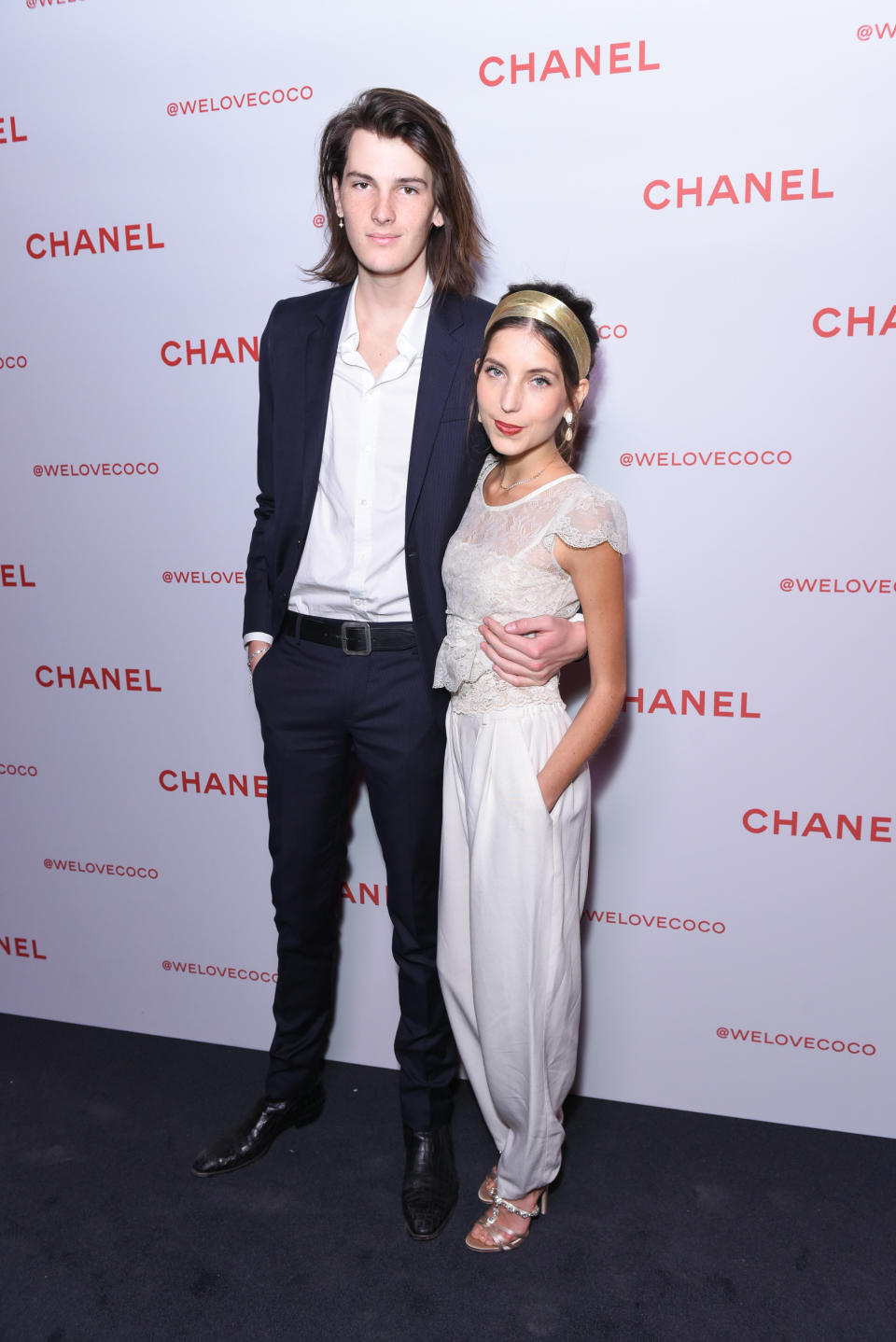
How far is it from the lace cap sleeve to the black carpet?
1391 mm

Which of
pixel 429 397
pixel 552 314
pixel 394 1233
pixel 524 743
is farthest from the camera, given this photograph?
pixel 394 1233

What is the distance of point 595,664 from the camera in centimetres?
187

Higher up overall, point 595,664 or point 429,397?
point 429,397

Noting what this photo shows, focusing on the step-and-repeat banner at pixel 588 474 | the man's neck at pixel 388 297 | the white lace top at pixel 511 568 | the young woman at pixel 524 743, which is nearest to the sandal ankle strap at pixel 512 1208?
the young woman at pixel 524 743

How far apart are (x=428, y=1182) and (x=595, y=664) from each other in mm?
1172

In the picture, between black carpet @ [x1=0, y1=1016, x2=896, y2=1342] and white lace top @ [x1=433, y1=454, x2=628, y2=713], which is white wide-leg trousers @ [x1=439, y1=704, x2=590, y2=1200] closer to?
white lace top @ [x1=433, y1=454, x2=628, y2=713]

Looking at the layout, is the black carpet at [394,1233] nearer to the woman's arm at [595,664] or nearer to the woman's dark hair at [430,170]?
the woman's arm at [595,664]

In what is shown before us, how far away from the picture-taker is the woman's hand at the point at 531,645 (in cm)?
185

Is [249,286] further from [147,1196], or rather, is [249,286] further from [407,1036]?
[147,1196]

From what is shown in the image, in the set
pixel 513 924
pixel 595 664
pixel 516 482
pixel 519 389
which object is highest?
pixel 519 389

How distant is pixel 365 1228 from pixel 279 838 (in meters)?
0.81

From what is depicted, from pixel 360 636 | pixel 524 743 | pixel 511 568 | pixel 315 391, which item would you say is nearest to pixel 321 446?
pixel 315 391

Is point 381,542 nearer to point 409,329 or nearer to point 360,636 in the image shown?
point 360,636

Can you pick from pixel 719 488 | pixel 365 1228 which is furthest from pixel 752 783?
pixel 365 1228
